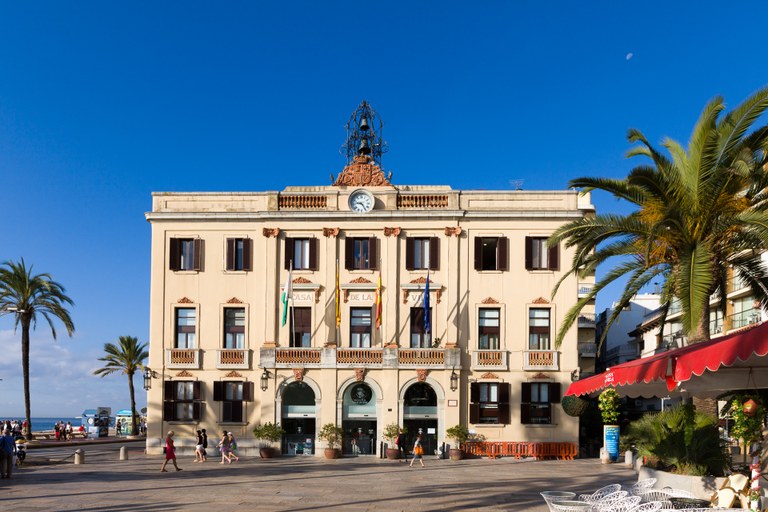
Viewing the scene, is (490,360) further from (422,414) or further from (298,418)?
→ (298,418)

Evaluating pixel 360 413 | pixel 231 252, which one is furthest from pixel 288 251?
pixel 360 413

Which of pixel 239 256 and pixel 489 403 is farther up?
pixel 239 256

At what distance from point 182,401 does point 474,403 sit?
14.6 meters

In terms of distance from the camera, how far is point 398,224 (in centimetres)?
3984

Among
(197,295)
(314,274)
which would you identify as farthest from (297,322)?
(197,295)

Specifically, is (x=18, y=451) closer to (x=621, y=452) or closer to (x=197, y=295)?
(x=197, y=295)

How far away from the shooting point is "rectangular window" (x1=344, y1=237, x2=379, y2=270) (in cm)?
3966

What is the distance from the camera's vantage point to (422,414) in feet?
127

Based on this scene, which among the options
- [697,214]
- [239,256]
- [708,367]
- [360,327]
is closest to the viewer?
[708,367]

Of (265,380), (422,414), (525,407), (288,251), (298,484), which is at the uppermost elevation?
(288,251)

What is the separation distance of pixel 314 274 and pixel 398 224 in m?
4.99

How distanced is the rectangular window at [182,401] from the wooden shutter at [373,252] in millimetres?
10581

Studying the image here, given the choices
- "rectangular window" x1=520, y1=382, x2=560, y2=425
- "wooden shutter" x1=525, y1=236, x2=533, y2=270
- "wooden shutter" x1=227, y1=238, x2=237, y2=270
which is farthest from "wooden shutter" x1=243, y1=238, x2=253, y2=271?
"rectangular window" x1=520, y1=382, x2=560, y2=425

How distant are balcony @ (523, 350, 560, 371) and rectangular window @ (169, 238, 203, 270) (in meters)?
17.3
